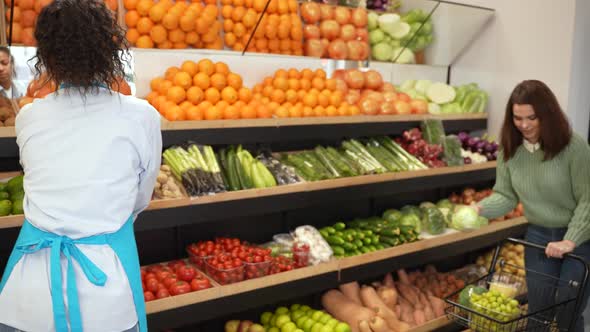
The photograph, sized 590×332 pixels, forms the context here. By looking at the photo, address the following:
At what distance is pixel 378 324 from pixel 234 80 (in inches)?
73.4

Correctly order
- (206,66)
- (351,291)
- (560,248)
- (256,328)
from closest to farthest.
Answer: (560,248) → (256,328) → (206,66) → (351,291)

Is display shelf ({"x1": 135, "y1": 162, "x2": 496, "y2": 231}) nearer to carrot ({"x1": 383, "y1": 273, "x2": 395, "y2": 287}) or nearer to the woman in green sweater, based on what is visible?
carrot ({"x1": 383, "y1": 273, "x2": 395, "y2": 287})

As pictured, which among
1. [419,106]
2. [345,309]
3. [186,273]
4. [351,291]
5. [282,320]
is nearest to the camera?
[186,273]

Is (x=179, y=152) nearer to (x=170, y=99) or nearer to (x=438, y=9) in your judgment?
(x=170, y=99)

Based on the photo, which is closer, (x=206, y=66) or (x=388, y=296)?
(x=206, y=66)

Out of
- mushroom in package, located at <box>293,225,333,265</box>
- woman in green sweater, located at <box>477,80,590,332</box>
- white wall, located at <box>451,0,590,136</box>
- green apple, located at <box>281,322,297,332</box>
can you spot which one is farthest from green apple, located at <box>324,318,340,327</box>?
white wall, located at <box>451,0,590,136</box>

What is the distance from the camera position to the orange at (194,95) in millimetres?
3594

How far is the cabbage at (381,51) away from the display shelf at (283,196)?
1.19 meters

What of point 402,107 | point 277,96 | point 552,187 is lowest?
point 552,187

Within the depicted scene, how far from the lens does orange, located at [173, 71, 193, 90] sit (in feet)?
11.8

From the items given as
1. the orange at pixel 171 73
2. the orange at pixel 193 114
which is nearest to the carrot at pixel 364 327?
the orange at pixel 193 114

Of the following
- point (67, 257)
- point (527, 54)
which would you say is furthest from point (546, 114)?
point (67, 257)

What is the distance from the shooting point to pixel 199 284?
10.6 feet

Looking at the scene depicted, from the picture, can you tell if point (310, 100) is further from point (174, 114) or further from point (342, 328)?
point (342, 328)
